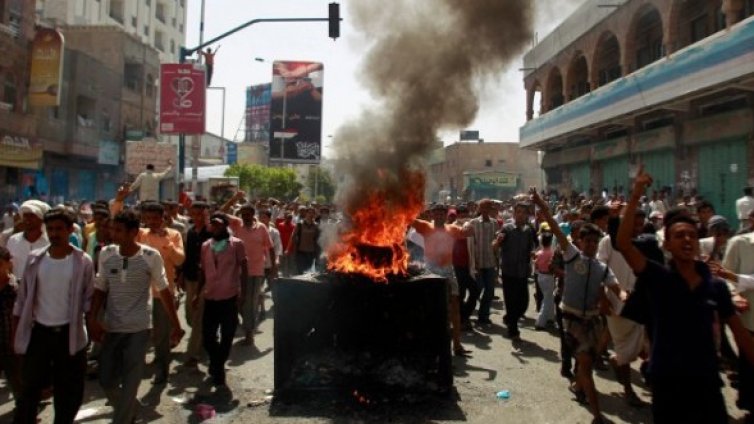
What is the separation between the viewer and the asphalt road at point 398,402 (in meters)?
4.63

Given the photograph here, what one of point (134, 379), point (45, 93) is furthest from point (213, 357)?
point (45, 93)

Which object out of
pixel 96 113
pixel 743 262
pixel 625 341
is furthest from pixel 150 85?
pixel 743 262

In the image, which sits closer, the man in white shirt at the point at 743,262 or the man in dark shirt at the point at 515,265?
the man in white shirt at the point at 743,262

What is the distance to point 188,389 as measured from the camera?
17.5 feet

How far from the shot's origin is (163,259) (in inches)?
229

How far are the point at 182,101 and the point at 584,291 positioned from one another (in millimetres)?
12087

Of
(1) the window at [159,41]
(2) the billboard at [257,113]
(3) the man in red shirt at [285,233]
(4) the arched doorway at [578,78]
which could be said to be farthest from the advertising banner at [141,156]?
(2) the billboard at [257,113]

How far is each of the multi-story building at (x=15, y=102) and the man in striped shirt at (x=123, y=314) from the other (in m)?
18.6

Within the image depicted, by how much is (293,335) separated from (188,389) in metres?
1.16

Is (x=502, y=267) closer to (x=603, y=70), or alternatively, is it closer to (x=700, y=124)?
(x=700, y=124)

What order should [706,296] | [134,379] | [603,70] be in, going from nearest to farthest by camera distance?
[706,296]
[134,379]
[603,70]

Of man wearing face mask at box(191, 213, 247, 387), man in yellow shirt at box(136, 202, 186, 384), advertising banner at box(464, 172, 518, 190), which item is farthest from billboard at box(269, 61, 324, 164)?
man wearing face mask at box(191, 213, 247, 387)

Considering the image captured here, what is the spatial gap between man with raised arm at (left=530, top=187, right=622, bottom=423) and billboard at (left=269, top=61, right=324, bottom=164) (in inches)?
988

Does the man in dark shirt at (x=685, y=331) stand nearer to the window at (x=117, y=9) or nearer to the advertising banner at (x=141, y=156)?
the advertising banner at (x=141, y=156)
